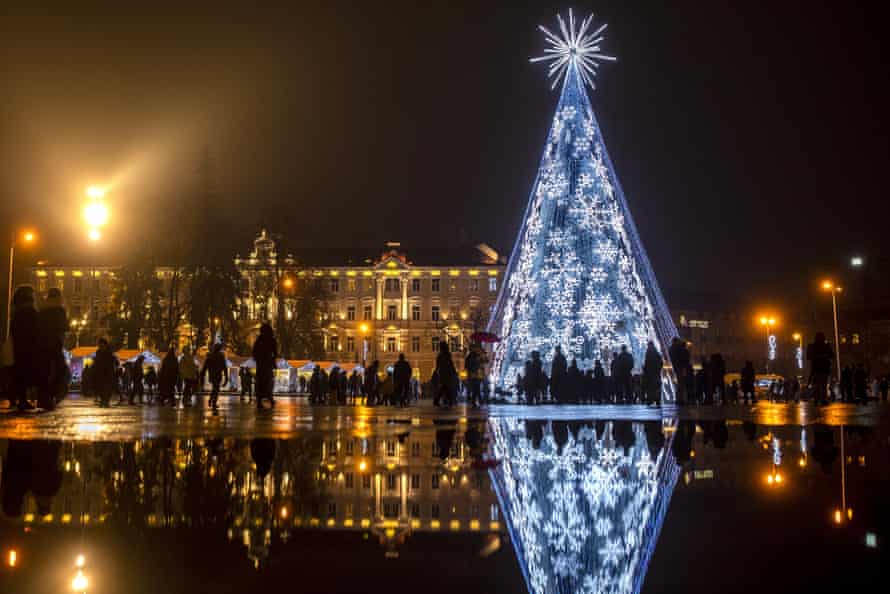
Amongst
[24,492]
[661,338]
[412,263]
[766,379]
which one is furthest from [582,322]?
[412,263]

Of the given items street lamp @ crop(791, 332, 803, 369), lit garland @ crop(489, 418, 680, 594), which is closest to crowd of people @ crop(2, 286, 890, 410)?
lit garland @ crop(489, 418, 680, 594)

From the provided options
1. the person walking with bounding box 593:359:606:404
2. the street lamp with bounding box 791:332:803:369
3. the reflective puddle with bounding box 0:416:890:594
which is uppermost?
the street lamp with bounding box 791:332:803:369

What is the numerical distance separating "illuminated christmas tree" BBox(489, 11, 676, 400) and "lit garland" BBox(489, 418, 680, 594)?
2335 cm

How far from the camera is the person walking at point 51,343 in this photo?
45.8 ft

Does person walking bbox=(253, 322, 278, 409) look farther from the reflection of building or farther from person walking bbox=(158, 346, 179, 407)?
the reflection of building

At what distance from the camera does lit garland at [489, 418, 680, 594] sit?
11.5ft

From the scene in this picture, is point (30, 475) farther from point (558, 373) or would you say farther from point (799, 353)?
point (799, 353)

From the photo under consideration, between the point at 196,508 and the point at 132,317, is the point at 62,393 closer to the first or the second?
the point at 196,508

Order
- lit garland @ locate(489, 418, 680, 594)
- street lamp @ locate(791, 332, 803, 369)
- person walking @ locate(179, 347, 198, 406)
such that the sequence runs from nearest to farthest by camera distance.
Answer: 1. lit garland @ locate(489, 418, 680, 594)
2. person walking @ locate(179, 347, 198, 406)
3. street lamp @ locate(791, 332, 803, 369)

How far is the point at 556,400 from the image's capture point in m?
28.4

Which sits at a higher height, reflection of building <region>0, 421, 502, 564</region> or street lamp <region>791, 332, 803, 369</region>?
street lamp <region>791, 332, 803, 369</region>

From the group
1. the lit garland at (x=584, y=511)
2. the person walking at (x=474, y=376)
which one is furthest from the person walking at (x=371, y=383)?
the lit garland at (x=584, y=511)

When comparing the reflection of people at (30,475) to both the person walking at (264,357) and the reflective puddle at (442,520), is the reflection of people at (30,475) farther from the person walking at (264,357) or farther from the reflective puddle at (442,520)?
the person walking at (264,357)

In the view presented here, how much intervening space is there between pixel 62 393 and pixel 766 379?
250 ft
